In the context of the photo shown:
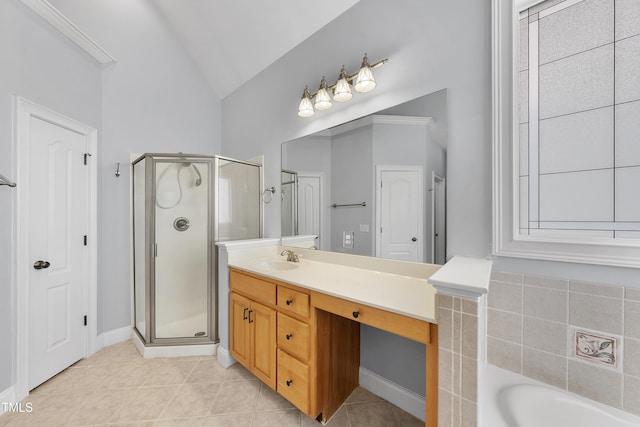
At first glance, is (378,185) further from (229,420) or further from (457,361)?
(229,420)

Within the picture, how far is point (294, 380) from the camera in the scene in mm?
1446

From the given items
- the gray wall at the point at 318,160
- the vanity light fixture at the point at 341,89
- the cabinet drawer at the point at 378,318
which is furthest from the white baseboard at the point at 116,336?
the vanity light fixture at the point at 341,89

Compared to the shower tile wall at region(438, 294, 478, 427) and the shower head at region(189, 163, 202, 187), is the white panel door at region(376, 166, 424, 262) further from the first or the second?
the shower head at region(189, 163, 202, 187)

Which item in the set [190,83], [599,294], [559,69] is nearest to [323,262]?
[599,294]

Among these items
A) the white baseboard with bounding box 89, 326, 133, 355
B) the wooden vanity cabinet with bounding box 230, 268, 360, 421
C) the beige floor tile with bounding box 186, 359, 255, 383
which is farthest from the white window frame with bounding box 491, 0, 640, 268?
the white baseboard with bounding box 89, 326, 133, 355

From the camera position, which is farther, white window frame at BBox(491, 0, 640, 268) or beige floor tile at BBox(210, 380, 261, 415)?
beige floor tile at BBox(210, 380, 261, 415)

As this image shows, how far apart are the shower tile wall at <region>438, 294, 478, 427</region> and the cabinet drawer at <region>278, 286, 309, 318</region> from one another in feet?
2.38

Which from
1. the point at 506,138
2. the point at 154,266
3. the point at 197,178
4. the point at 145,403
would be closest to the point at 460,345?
the point at 506,138

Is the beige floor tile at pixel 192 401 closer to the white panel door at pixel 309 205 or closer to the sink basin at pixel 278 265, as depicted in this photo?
the sink basin at pixel 278 265

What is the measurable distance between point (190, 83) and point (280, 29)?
1449 mm

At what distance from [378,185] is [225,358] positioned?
188cm

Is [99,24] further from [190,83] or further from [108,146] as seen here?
[108,146]

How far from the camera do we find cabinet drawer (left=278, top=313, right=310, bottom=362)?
1388 mm

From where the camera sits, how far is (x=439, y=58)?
4.46 feet
